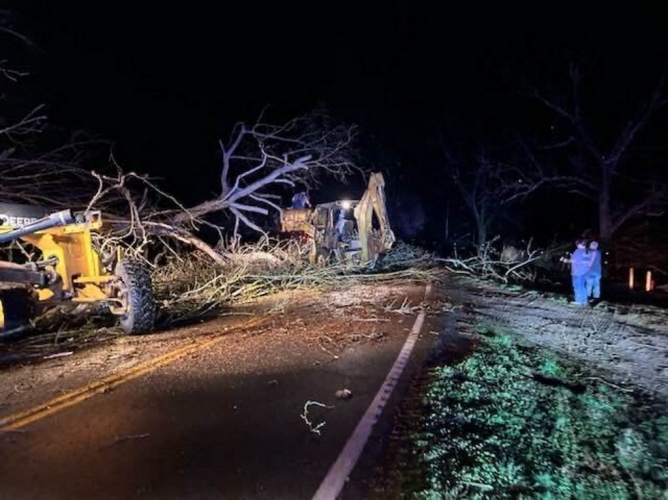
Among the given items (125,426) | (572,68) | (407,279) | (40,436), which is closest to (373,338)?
(125,426)

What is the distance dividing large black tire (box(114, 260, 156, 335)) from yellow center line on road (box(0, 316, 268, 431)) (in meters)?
0.89

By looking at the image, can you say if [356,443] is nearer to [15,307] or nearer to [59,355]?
[59,355]

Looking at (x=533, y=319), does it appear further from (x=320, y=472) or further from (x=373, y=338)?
(x=320, y=472)

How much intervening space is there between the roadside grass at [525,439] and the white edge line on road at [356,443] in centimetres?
23

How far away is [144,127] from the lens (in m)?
15.0

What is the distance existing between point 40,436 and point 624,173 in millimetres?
22941

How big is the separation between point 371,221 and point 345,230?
1598 mm

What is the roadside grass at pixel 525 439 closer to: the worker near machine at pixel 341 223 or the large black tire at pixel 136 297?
the large black tire at pixel 136 297

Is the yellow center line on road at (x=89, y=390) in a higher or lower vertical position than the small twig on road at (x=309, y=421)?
higher

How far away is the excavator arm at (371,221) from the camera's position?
14.1m

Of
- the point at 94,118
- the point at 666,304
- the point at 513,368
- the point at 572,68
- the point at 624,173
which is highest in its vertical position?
the point at 572,68

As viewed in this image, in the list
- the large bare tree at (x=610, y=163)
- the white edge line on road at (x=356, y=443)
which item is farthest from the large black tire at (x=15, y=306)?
the large bare tree at (x=610, y=163)

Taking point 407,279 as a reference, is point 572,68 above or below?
above

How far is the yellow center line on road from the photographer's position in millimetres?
3941
